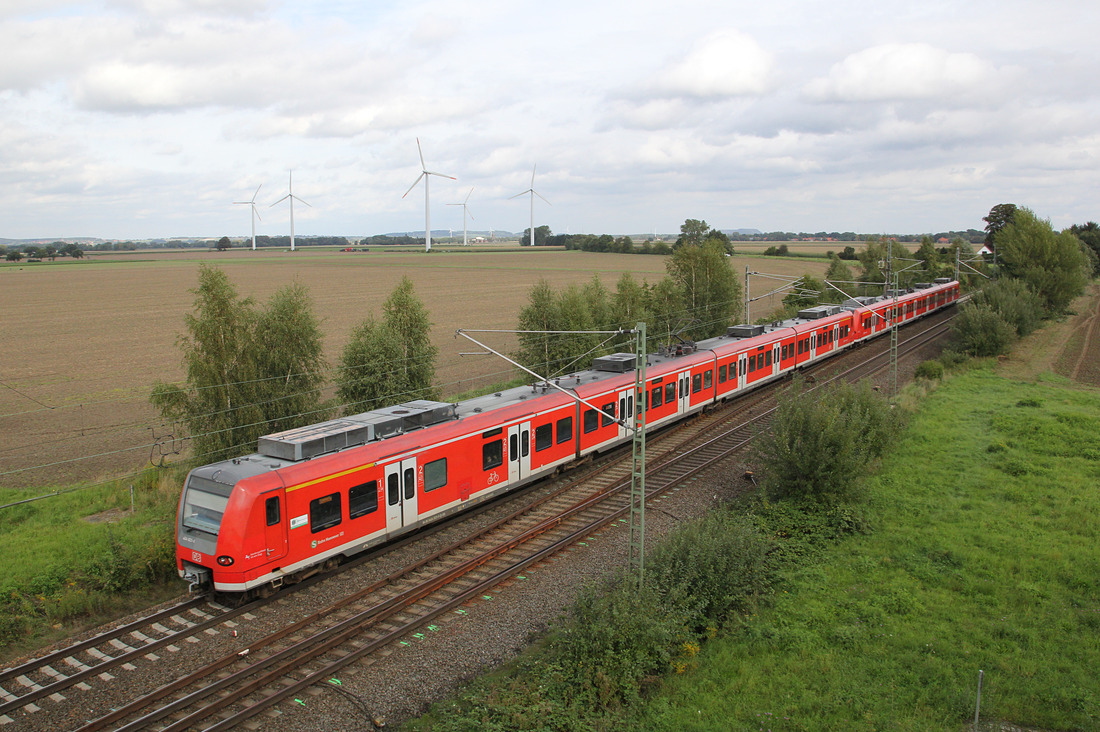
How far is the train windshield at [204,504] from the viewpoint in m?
13.8

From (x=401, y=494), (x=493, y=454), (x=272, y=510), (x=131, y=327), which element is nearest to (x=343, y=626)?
(x=272, y=510)

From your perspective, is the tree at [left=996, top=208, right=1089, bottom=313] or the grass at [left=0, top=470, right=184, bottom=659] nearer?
the grass at [left=0, top=470, right=184, bottom=659]

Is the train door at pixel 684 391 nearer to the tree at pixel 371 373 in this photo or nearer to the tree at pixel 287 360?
the tree at pixel 371 373

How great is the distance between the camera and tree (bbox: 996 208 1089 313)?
5712 cm

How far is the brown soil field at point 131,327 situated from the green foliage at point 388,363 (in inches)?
55.9

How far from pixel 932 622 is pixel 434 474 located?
36.5 feet

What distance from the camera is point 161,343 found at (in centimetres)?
5194

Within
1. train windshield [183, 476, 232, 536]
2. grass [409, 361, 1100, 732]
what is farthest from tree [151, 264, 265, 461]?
grass [409, 361, 1100, 732]

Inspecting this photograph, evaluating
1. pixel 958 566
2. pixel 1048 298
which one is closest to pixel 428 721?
pixel 958 566

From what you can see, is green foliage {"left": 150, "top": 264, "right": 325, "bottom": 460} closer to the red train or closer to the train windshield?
the red train

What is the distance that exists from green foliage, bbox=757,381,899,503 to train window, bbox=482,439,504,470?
295 inches

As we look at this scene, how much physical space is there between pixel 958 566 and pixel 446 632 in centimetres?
1187

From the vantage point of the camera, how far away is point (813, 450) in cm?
1916

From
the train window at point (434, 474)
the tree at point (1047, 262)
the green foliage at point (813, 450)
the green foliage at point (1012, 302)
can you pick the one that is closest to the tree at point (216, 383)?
the train window at point (434, 474)
